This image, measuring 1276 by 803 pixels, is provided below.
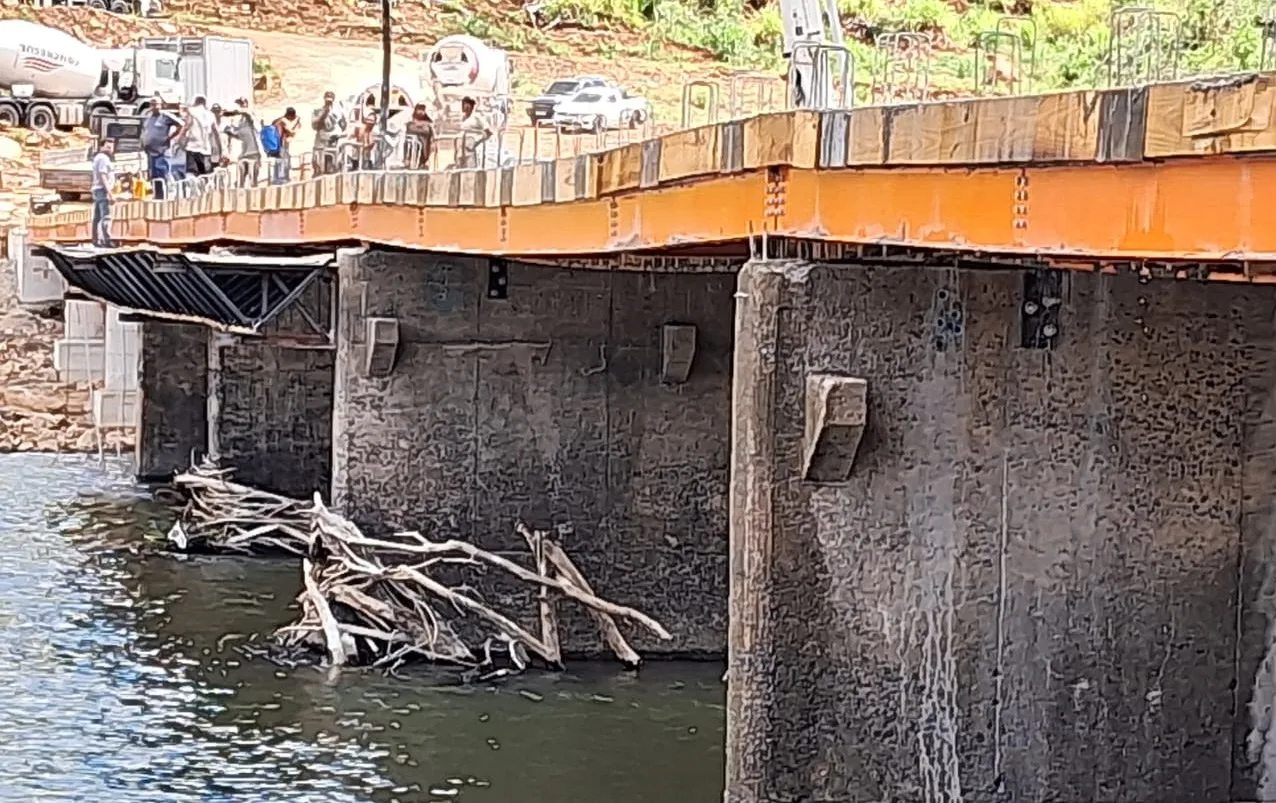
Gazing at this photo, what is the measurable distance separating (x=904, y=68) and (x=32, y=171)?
136ft

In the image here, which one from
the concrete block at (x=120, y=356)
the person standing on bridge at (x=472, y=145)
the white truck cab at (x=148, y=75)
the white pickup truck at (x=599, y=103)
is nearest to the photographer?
the person standing on bridge at (x=472, y=145)

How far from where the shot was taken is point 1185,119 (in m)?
7.91

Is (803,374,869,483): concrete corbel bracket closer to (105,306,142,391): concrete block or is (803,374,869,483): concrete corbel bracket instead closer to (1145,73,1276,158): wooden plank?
(1145,73,1276,158): wooden plank

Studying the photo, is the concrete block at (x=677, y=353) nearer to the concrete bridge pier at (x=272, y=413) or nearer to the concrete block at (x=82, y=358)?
the concrete bridge pier at (x=272, y=413)


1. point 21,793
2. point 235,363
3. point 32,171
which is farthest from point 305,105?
point 21,793

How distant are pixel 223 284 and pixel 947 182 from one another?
1310 cm

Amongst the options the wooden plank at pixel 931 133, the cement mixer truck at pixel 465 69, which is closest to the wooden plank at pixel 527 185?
the wooden plank at pixel 931 133

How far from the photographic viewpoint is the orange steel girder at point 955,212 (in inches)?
311

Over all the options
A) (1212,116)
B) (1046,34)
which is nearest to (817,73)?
(1046,34)

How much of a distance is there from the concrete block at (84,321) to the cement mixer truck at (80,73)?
628 inches

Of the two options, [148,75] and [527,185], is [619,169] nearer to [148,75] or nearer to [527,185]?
[527,185]

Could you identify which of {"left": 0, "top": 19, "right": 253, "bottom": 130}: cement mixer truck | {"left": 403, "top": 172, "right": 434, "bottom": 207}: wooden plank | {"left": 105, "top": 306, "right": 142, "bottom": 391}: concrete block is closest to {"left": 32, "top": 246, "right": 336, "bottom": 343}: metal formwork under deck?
{"left": 403, "top": 172, "right": 434, "bottom": 207}: wooden plank

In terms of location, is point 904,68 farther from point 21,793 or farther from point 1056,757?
point 21,793

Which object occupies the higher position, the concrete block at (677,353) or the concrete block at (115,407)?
the concrete block at (677,353)
